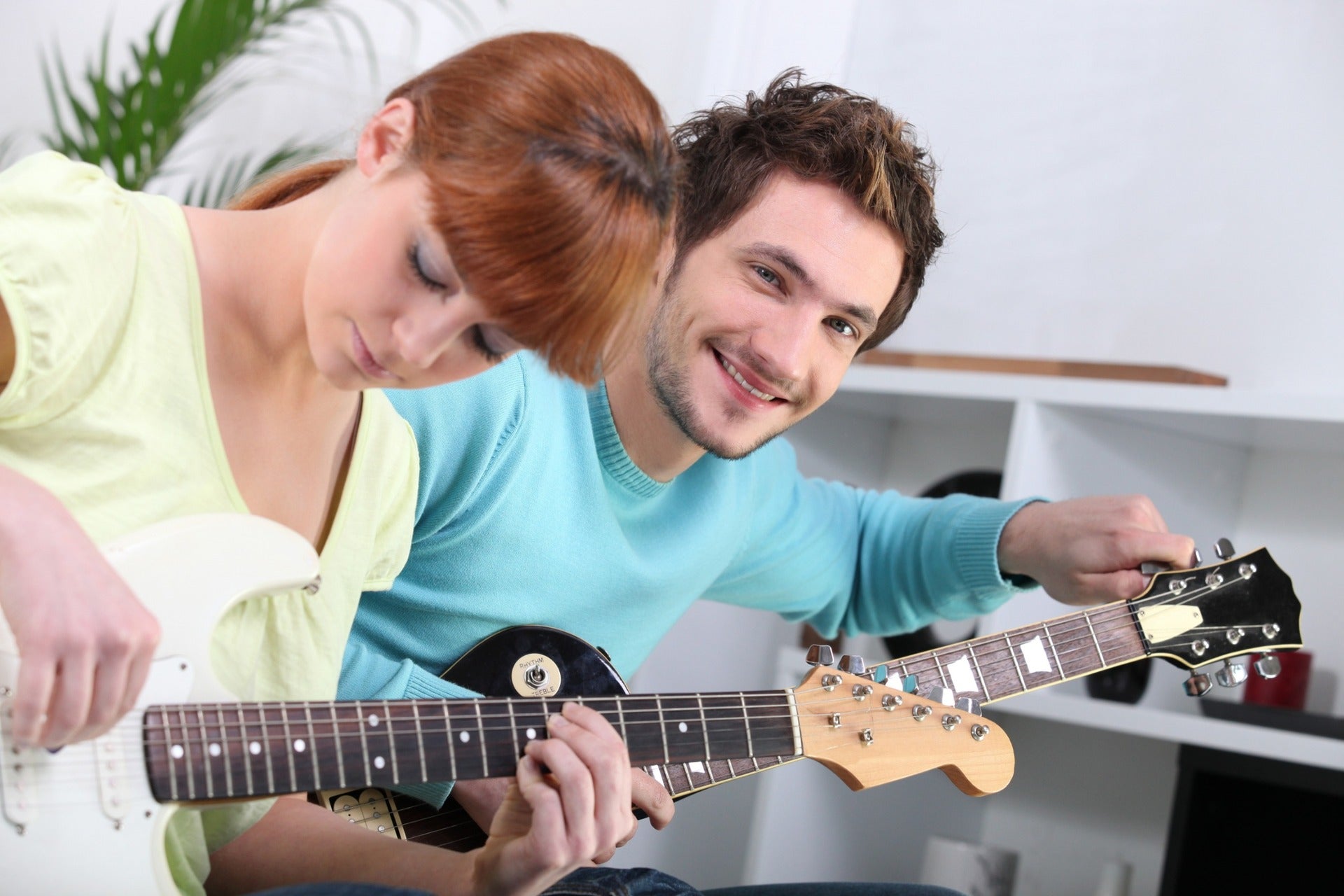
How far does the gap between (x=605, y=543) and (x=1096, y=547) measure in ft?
1.60

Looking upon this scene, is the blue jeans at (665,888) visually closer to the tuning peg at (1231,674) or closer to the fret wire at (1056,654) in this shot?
the fret wire at (1056,654)

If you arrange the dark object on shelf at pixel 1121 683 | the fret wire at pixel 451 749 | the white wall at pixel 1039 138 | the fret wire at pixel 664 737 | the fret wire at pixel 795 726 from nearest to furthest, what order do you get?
the fret wire at pixel 451 749, the fret wire at pixel 664 737, the fret wire at pixel 795 726, the dark object on shelf at pixel 1121 683, the white wall at pixel 1039 138

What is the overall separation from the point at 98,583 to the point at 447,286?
9.3 inches

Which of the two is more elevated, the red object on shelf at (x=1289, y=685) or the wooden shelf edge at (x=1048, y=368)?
the wooden shelf edge at (x=1048, y=368)

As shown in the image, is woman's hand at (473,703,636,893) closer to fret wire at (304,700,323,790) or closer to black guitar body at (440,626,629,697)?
fret wire at (304,700,323,790)

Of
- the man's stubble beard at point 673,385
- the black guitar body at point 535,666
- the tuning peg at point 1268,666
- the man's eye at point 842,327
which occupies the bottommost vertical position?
the black guitar body at point 535,666

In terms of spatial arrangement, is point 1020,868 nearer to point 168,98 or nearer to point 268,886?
point 268,886

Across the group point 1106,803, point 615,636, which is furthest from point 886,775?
point 1106,803

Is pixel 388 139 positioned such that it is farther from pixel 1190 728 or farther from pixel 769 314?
pixel 1190 728

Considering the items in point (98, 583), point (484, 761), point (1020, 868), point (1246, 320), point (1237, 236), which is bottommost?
point (1020, 868)

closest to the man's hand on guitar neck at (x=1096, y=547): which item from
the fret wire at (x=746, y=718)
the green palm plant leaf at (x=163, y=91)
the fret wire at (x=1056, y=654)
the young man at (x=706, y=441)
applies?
the young man at (x=706, y=441)

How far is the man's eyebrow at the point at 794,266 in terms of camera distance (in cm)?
126

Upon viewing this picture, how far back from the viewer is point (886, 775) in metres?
1.07

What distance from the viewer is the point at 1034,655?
1180 mm
